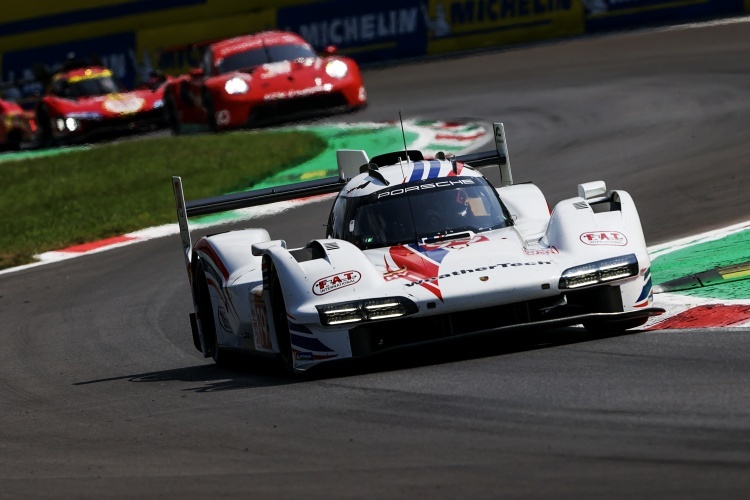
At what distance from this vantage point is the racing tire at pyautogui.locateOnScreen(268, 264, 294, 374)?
7.89m

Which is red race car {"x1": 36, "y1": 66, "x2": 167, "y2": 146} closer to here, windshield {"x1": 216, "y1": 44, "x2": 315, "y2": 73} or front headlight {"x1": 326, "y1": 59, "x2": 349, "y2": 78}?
windshield {"x1": 216, "y1": 44, "x2": 315, "y2": 73}

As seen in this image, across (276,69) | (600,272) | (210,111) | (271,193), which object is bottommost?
(210,111)

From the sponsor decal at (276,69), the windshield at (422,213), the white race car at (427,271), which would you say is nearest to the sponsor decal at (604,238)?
the white race car at (427,271)

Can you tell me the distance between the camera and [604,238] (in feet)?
26.2

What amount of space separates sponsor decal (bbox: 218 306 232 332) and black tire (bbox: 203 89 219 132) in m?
13.2

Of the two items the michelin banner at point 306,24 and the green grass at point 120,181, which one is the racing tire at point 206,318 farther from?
the michelin banner at point 306,24

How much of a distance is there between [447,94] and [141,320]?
1196 centimetres

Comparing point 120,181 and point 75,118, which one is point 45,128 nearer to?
point 75,118

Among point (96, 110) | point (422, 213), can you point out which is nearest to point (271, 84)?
point (96, 110)

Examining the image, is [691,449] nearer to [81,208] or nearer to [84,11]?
[81,208]

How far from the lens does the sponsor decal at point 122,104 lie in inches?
975

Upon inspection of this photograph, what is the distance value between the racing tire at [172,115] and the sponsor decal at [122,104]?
88 cm

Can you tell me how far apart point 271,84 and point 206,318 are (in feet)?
40.8

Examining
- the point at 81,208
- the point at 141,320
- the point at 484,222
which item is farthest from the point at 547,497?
the point at 81,208
